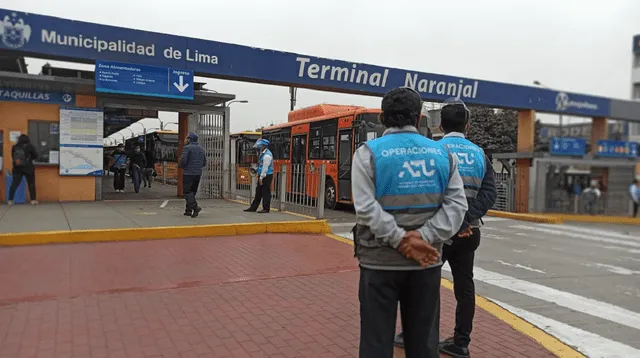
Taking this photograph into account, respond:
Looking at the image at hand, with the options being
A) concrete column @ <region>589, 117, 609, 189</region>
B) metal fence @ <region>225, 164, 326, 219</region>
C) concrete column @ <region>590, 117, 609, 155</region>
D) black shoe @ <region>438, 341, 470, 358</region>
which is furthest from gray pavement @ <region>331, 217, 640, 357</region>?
concrete column @ <region>590, 117, 609, 155</region>

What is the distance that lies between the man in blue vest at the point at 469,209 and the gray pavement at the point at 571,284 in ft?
3.97

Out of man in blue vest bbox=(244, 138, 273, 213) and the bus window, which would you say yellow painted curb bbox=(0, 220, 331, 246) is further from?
the bus window

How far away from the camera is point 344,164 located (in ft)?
47.4

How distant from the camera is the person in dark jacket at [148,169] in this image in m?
21.8

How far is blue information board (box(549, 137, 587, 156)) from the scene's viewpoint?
1759 cm

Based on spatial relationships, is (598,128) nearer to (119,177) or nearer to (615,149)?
(615,149)

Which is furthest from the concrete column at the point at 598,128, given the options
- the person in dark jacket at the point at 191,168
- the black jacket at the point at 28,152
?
the black jacket at the point at 28,152

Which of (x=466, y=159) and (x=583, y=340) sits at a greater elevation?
(x=466, y=159)

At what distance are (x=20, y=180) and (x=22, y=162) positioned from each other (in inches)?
18.9

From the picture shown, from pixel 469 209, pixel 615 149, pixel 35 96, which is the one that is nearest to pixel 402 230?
pixel 469 209

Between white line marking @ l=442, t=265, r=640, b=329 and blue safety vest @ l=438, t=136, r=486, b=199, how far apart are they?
262 cm

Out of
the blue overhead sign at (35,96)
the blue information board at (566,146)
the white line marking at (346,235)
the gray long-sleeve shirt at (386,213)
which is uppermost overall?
the blue overhead sign at (35,96)

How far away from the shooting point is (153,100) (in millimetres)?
13172

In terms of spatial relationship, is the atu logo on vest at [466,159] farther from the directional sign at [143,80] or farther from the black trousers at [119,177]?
the black trousers at [119,177]
